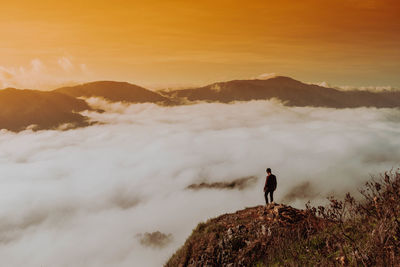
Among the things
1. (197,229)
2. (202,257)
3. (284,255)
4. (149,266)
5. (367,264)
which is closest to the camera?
(367,264)

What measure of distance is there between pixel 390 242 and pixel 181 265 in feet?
44.1

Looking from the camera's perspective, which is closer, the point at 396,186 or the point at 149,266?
the point at 396,186

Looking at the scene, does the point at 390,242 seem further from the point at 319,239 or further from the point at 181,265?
the point at 181,265

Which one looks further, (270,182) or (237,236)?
(270,182)

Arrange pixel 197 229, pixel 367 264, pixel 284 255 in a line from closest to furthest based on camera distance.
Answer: pixel 367 264 < pixel 284 255 < pixel 197 229

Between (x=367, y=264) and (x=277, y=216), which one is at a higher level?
(x=367, y=264)

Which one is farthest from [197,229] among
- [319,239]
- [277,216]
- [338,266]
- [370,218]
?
[338,266]

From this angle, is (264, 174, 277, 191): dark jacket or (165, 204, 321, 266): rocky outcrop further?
(264, 174, 277, 191): dark jacket

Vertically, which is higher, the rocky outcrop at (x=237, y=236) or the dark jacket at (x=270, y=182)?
the dark jacket at (x=270, y=182)

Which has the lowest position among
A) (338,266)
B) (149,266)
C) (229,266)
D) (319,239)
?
(149,266)

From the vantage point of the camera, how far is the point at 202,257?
50.3ft

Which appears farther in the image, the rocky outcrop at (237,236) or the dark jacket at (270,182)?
the dark jacket at (270,182)

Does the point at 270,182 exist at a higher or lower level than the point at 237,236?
higher

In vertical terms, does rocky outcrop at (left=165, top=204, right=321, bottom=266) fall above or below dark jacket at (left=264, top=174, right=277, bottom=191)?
below
